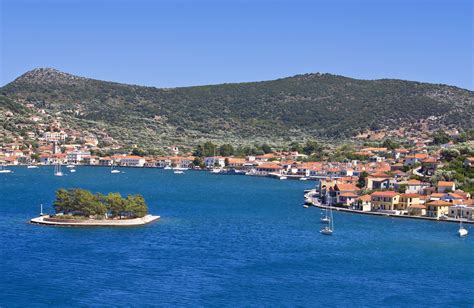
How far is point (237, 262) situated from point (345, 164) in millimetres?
55770

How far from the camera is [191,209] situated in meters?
45.8

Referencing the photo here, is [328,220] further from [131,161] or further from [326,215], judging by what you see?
[131,161]

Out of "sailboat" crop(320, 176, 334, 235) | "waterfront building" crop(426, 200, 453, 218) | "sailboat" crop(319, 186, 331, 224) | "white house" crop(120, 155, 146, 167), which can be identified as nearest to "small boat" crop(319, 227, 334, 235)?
"sailboat" crop(320, 176, 334, 235)

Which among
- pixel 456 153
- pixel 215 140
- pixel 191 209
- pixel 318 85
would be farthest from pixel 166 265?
pixel 318 85

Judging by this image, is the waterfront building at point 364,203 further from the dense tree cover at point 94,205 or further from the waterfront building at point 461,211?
the dense tree cover at point 94,205

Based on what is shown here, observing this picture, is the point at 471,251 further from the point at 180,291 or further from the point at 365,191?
the point at 365,191

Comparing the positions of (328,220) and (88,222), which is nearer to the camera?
(88,222)

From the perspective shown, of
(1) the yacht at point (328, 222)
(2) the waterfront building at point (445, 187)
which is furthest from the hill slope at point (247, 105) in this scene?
(1) the yacht at point (328, 222)

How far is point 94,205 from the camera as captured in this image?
37938 mm

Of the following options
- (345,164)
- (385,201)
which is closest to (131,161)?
(345,164)

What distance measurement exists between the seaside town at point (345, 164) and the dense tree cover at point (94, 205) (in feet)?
43.7

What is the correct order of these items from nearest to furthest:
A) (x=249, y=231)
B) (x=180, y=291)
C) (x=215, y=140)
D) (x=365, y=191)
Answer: (x=180, y=291)
(x=249, y=231)
(x=365, y=191)
(x=215, y=140)

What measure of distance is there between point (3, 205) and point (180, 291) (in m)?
24.2

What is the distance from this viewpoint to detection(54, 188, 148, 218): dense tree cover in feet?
124
